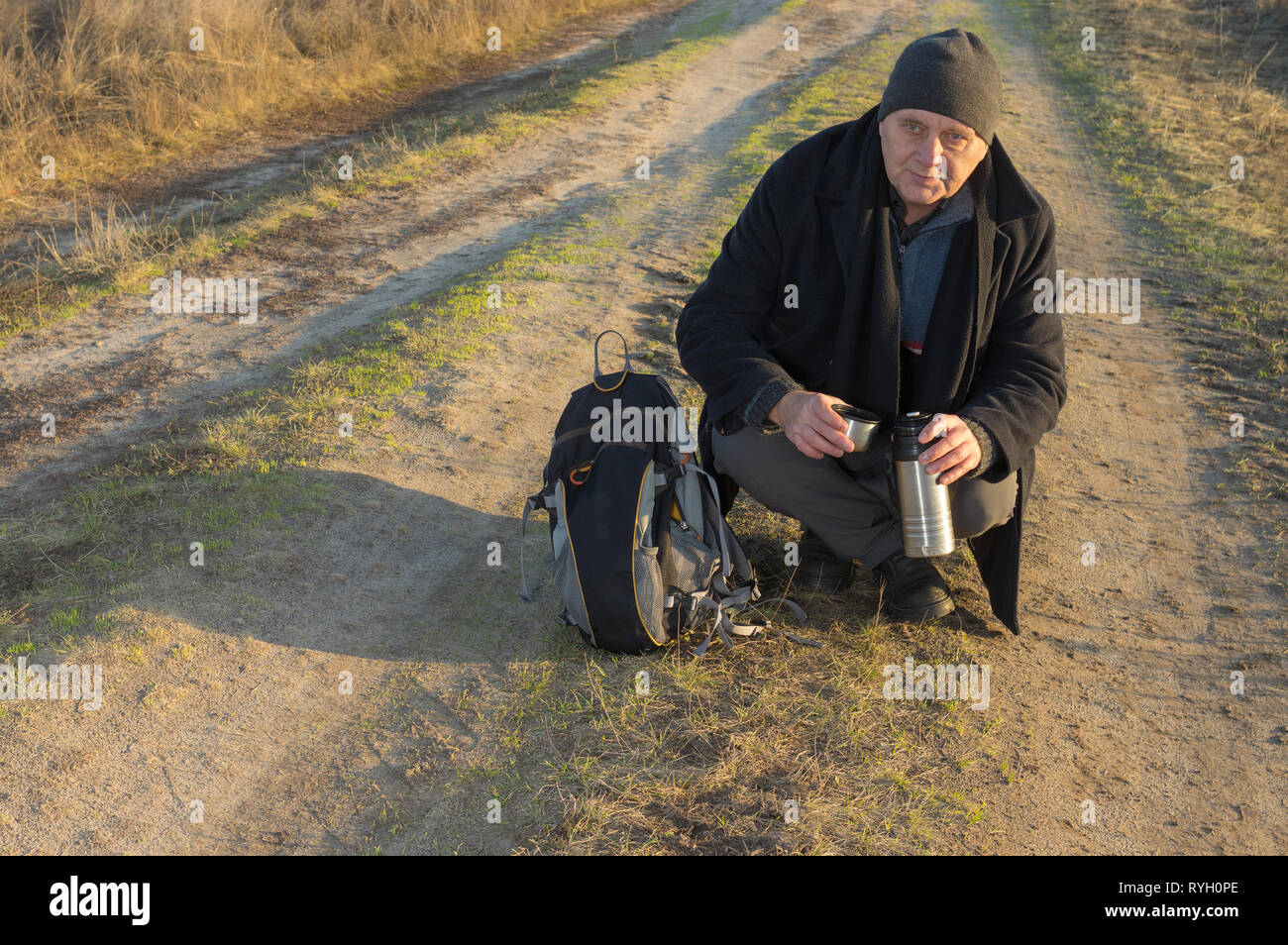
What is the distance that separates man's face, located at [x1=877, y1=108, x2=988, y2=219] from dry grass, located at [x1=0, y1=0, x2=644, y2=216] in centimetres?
713

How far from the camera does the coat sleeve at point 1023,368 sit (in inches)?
122

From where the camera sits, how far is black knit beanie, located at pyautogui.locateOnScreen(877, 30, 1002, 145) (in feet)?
A: 9.53

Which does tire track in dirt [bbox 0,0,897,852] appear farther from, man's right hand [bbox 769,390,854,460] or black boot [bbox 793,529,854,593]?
man's right hand [bbox 769,390,854,460]

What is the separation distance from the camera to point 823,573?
3.67 metres

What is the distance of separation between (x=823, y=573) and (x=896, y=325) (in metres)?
0.92

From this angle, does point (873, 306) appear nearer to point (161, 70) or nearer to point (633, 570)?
point (633, 570)

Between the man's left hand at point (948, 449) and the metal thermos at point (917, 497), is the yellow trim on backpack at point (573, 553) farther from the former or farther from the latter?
the man's left hand at point (948, 449)

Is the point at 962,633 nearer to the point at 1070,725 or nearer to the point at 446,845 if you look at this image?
the point at 1070,725

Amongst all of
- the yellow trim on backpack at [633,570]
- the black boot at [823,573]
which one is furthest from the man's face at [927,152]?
the black boot at [823,573]

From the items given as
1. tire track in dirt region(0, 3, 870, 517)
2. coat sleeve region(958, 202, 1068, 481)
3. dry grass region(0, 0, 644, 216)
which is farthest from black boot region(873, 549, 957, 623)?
dry grass region(0, 0, 644, 216)

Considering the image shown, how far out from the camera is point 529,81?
12312 mm

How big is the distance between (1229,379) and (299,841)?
16.3 feet

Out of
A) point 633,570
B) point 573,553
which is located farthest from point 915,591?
point 573,553

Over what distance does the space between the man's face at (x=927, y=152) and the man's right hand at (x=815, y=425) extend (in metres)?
0.67
